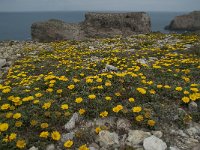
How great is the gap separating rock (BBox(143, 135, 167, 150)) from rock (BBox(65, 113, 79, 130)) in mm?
1547

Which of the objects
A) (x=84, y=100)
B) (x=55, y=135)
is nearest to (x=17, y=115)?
(x=55, y=135)

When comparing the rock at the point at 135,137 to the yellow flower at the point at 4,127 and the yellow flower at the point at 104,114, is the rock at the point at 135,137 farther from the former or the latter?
the yellow flower at the point at 4,127

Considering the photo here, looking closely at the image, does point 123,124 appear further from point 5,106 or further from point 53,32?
point 53,32

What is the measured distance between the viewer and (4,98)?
7.54m

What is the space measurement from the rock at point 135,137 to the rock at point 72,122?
1.19 m

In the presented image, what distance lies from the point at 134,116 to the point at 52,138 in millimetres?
1794

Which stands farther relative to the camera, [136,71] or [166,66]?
[166,66]

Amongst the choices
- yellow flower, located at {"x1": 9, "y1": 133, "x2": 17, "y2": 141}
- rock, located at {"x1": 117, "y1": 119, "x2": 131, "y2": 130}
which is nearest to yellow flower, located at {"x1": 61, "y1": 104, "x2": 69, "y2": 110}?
rock, located at {"x1": 117, "y1": 119, "x2": 131, "y2": 130}

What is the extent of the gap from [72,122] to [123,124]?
106cm

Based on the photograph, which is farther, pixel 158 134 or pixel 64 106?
pixel 64 106

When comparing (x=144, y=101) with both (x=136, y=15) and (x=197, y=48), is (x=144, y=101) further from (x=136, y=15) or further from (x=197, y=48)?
(x=136, y=15)

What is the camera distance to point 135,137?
587cm

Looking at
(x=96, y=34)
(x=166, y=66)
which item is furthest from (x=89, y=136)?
(x=96, y=34)

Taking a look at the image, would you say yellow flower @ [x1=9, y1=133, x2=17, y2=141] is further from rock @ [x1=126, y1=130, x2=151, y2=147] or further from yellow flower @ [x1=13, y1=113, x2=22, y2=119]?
rock @ [x1=126, y1=130, x2=151, y2=147]
